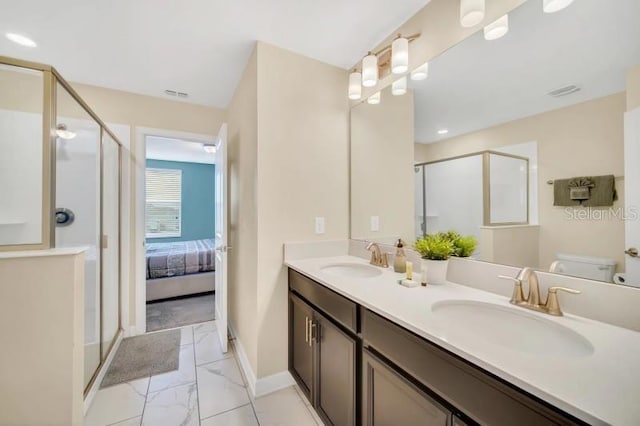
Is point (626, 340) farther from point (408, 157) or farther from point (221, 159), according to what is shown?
point (221, 159)

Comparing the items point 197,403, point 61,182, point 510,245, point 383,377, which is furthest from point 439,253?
point 61,182

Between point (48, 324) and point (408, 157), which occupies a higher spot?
point (408, 157)

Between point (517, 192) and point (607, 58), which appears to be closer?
point (607, 58)

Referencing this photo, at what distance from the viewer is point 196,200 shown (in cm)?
602

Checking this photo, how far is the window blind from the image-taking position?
5551mm

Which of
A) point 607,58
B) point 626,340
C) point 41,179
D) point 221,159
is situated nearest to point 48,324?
point 41,179

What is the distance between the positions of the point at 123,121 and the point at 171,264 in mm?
1896

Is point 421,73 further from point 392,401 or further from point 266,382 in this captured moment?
point 266,382

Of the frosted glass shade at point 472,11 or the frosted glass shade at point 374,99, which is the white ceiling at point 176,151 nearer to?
the frosted glass shade at point 374,99

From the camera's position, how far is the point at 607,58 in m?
0.88

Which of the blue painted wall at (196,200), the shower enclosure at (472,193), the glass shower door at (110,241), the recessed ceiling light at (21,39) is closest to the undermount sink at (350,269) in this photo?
the shower enclosure at (472,193)

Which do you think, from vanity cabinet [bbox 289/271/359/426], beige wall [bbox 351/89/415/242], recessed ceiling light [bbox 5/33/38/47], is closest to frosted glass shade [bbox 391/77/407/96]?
beige wall [bbox 351/89/415/242]

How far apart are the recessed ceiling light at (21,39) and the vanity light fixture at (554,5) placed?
2954mm

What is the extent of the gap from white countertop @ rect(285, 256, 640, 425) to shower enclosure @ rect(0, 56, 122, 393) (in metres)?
1.73
